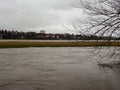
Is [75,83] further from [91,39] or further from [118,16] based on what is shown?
[118,16]

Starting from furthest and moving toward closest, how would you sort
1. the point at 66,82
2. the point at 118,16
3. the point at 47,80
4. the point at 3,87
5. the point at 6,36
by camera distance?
the point at 6,36 < the point at 47,80 < the point at 66,82 < the point at 3,87 < the point at 118,16

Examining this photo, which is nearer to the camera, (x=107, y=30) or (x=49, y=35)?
(x=107, y=30)

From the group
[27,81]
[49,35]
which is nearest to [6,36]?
[49,35]

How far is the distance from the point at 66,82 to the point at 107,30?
3.66m

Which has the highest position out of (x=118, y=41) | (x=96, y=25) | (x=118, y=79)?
(x=96, y=25)

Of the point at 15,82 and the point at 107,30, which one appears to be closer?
the point at 107,30

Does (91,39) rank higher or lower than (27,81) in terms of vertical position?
higher

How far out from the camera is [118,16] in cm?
826

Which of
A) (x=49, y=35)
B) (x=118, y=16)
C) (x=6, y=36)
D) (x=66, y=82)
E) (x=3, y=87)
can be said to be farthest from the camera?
(x=49, y=35)

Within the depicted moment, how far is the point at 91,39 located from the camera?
8.27m

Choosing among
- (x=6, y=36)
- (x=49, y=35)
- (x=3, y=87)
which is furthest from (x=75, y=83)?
(x=49, y=35)

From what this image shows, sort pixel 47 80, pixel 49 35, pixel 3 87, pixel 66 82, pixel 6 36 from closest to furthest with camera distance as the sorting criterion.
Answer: pixel 3 87 → pixel 66 82 → pixel 47 80 → pixel 6 36 → pixel 49 35

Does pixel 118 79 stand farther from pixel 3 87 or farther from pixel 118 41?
pixel 3 87

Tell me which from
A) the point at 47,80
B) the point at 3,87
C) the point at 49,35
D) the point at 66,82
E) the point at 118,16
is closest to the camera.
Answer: the point at 118,16
